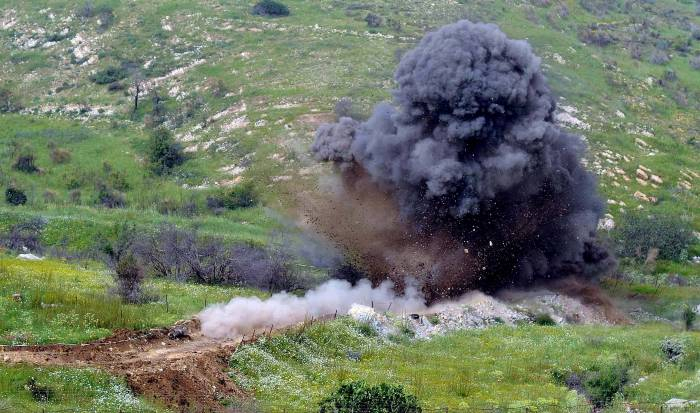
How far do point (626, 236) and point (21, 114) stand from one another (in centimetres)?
5647

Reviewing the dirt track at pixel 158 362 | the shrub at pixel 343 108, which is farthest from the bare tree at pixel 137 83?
the dirt track at pixel 158 362

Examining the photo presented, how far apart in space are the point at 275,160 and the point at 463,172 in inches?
1125

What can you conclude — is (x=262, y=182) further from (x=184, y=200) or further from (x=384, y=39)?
(x=384, y=39)

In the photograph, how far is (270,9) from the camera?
103m

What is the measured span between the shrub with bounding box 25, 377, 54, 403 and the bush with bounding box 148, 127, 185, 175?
50895mm

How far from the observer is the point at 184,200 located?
7106 centimetres

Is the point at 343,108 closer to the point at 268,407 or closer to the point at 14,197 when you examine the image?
the point at 14,197

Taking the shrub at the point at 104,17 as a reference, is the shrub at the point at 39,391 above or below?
above

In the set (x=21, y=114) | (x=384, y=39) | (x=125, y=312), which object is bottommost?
(x=21, y=114)

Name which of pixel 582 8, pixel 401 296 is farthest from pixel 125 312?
pixel 582 8

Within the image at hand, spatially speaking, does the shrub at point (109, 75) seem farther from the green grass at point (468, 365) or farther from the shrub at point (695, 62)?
the shrub at point (695, 62)

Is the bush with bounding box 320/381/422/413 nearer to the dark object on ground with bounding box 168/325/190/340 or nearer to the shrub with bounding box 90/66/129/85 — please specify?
the dark object on ground with bounding box 168/325/190/340

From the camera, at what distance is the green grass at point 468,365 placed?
3069 cm

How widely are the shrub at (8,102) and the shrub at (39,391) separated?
69.3 meters
